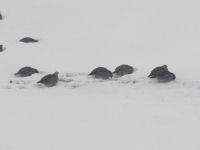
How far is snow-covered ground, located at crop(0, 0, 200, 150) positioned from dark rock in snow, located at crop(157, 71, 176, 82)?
10.2 inches

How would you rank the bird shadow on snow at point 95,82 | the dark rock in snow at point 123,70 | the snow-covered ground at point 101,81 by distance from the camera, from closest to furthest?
the snow-covered ground at point 101,81 → the bird shadow on snow at point 95,82 → the dark rock in snow at point 123,70

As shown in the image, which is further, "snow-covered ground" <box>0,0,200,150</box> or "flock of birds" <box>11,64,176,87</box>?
"flock of birds" <box>11,64,176,87</box>

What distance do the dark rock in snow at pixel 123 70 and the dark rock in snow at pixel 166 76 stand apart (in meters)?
2.13

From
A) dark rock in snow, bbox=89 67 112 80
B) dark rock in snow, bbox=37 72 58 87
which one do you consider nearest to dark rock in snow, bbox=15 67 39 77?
dark rock in snow, bbox=37 72 58 87

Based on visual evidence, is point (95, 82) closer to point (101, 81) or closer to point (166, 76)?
point (101, 81)

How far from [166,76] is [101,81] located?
3.25 m

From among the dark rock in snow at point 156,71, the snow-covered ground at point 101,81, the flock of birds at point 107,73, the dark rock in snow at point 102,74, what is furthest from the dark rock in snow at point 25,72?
the dark rock in snow at point 156,71

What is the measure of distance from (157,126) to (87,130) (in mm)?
2642

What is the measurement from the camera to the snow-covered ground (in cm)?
1430

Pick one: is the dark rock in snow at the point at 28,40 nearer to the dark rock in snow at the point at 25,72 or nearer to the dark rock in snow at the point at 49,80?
the dark rock in snow at the point at 25,72

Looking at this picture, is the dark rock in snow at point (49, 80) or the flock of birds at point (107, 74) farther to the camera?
the dark rock in snow at point (49, 80)

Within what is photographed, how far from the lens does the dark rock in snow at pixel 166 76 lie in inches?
750

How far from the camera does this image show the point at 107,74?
20156mm

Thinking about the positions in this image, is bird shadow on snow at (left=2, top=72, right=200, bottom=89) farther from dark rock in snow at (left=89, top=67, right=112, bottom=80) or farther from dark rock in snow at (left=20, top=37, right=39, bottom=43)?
dark rock in snow at (left=20, top=37, right=39, bottom=43)
